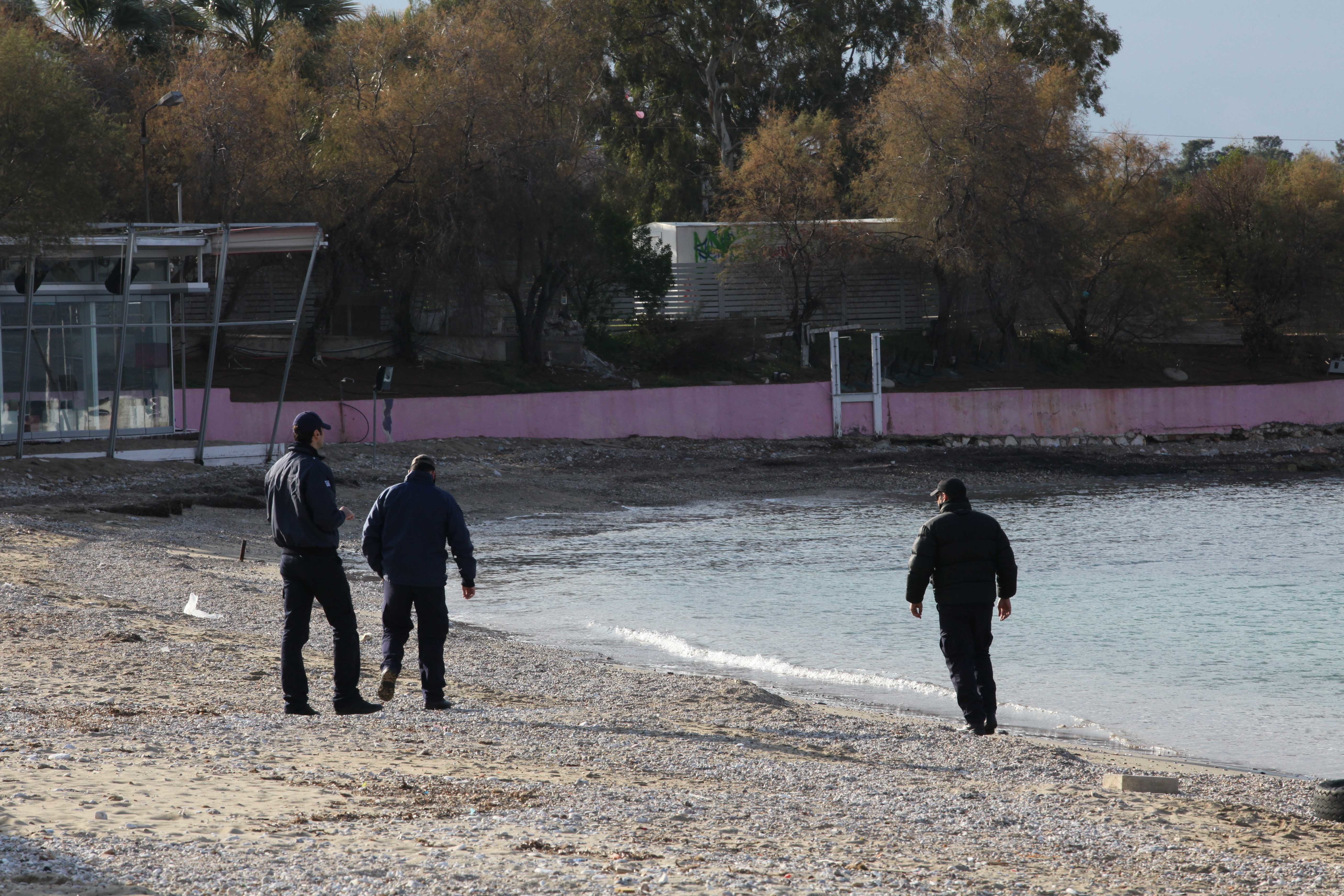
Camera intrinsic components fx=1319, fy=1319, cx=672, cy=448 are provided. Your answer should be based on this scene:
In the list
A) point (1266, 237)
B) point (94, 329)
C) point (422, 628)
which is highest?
point (1266, 237)

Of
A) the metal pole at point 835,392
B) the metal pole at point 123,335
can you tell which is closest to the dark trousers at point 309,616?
the metal pole at point 123,335

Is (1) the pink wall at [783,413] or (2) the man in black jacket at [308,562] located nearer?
(2) the man in black jacket at [308,562]

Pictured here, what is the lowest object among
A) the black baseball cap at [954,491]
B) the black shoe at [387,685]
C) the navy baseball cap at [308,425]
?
the black shoe at [387,685]

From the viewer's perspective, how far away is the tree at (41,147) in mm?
22969

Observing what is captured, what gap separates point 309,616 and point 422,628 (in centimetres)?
70

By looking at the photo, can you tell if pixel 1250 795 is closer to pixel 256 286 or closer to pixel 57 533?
pixel 57 533

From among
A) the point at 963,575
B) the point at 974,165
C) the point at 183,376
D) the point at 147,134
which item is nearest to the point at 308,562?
the point at 963,575

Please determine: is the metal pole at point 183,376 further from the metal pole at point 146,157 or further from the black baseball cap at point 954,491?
the black baseball cap at point 954,491

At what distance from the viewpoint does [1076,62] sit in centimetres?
5366

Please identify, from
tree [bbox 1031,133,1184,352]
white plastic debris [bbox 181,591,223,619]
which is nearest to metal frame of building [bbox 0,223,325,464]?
white plastic debris [bbox 181,591,223,619]

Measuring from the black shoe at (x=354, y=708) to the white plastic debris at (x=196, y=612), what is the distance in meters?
4.89

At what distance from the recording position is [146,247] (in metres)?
23.3

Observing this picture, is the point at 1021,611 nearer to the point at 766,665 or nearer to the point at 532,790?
the point at 766,665

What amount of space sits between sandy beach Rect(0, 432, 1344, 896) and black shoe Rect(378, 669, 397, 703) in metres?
0.14
